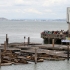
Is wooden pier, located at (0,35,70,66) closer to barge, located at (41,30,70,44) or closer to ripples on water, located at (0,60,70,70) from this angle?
ripples on water, located at (0,60,70,70)

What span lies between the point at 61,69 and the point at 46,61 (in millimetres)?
4569

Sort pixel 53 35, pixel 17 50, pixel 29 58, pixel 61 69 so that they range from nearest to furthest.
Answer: pixel 61 69
pixel 29 58
pixel 17 50
pixel 53 35

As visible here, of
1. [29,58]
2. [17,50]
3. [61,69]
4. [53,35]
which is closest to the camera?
[61,69]

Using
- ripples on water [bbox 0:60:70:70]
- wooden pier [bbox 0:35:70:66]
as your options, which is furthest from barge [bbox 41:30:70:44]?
ripples on water [bbox 0:60:70:70]

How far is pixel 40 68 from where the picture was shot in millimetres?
48844

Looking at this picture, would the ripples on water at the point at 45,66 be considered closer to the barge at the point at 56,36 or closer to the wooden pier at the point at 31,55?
the wooden pier at the point at 31,55

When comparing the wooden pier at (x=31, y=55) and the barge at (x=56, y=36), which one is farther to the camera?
the barge at (x=56, y=36)

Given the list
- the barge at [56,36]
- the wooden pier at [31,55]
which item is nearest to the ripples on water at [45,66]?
the wooden pier at [31,55]

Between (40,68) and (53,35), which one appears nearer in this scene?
(40,68)

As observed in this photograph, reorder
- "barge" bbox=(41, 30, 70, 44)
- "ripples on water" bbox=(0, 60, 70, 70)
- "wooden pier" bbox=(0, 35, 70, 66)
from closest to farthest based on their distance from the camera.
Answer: "ripples on water" bbox=(0, 60, 70, 70), "wooden pier" bbox=(0, 35, 70, 66), "barge" bbox=(41, 30, 70, 44)

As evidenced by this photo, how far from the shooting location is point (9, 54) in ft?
177

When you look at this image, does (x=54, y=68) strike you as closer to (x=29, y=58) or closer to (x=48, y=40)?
(x=29, y=58)

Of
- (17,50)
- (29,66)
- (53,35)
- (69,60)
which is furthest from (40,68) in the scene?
(53,35)

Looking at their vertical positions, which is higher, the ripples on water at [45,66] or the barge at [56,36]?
the barge at [56,36]
